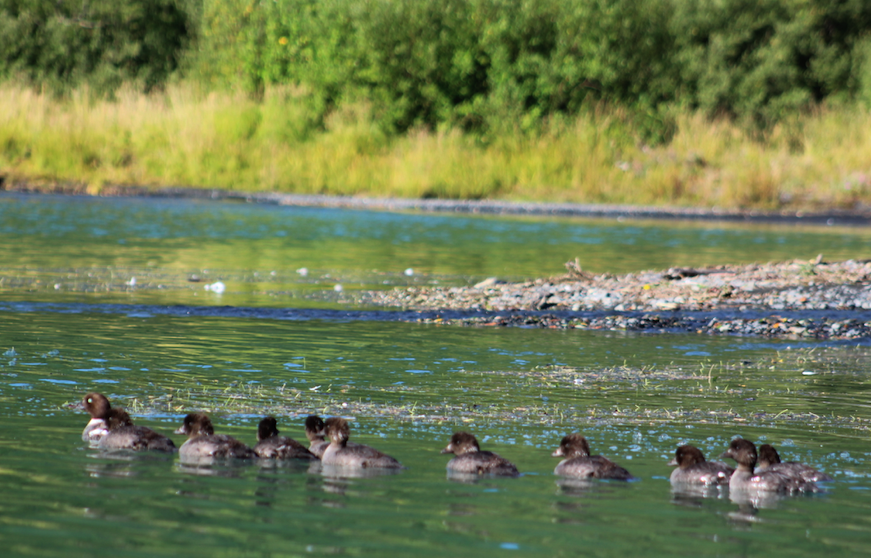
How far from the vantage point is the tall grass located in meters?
33.1

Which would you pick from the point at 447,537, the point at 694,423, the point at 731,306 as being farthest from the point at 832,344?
the point at 447,537

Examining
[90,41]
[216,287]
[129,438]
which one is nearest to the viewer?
[129,438]

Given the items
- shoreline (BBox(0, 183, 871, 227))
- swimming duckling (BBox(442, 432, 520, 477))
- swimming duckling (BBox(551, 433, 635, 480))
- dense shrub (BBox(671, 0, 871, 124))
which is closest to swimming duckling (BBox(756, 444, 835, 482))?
swimming duckling (BBox(551, 433, 635, 480))

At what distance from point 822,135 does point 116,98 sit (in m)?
20.5

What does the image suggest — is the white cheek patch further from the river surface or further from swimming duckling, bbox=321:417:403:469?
swimming duckling, bbox=321:417:403:469

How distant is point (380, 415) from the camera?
8.59m

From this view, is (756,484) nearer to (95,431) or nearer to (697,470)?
(697,470)

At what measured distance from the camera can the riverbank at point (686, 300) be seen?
13.7m

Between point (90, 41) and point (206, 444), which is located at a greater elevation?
point (90, 41)

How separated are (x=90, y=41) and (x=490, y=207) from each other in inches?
894

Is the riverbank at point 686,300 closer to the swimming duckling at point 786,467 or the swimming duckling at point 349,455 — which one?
the swimming duckling at point 786,467

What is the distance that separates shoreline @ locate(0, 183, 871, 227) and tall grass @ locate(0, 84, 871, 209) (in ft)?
2.60

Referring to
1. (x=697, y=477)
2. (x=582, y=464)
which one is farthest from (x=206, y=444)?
(x=697, y=477)

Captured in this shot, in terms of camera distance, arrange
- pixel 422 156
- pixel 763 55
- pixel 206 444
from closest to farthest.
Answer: pixel 206 444
pixel 422 156
pixel 763 55
